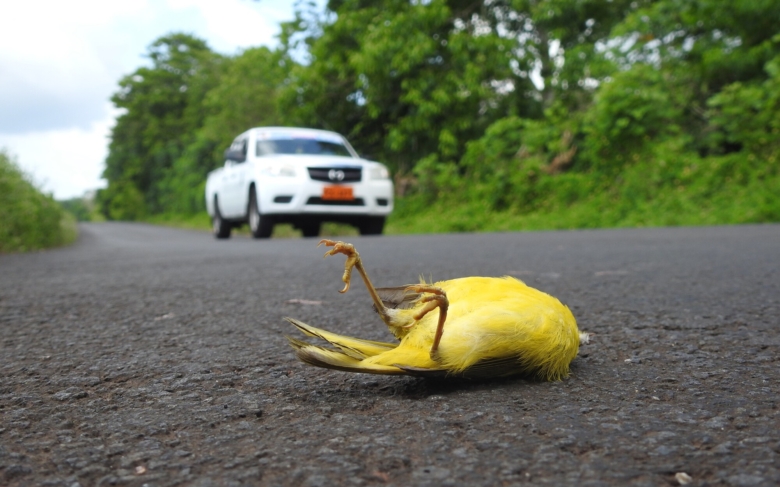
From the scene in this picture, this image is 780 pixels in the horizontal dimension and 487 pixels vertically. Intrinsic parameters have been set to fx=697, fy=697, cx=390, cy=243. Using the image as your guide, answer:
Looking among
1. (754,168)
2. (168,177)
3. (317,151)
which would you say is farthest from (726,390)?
(168,177)

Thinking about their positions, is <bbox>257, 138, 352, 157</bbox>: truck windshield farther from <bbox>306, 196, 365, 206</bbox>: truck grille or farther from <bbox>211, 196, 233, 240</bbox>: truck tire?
<bbox>211, 196, 233, 240</bbox>: truck tire

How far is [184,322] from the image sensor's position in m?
2.52

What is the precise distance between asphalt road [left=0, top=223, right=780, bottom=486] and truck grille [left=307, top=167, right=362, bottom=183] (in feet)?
21.4

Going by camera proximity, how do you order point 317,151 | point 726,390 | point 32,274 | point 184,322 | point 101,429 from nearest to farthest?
point 101,429, point 726,390, point 184,322, point 32,274, point 317,151

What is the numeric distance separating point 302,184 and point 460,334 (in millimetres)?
8053

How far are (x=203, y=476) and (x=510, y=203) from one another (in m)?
13.2

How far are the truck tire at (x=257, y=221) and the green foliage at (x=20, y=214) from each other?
2.80 metres

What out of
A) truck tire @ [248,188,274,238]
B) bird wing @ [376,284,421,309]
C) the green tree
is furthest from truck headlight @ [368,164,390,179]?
the green tree

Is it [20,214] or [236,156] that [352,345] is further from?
[236,156]

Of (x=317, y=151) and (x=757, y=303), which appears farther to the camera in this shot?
(x=317, y=151)

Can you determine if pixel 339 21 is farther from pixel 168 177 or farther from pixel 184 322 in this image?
pixel 168 177

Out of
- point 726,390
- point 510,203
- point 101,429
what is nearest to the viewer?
point 101,429

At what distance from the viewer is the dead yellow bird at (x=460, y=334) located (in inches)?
52.1

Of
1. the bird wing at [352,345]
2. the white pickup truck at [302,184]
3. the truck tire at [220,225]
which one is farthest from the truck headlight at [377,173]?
the bird wing at [352,345]
